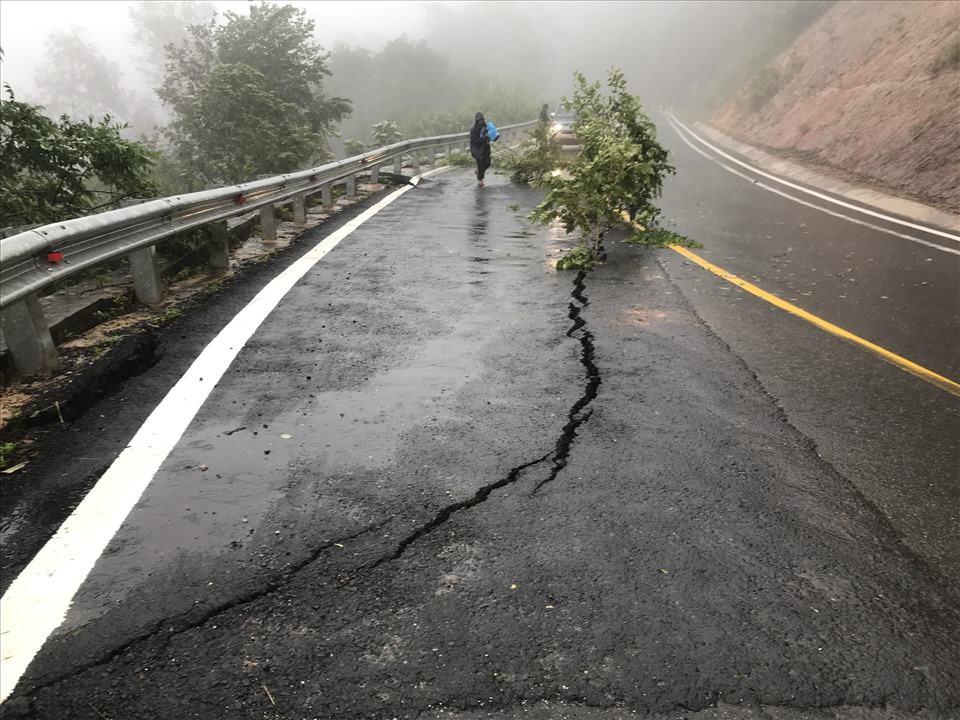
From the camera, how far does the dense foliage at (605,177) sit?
863 cm

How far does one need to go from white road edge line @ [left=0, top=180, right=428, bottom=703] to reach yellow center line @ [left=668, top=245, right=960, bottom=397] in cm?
469

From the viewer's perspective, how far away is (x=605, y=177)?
8.74 meters

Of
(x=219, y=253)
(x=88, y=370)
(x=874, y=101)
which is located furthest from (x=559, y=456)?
(x=874, y=101)

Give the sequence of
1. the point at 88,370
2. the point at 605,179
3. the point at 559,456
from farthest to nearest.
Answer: the point at 605,179
the point at 88,370
the point at 559,456

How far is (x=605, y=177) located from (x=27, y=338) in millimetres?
6623

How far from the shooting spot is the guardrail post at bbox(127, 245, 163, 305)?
18.5 ft

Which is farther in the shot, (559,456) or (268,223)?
(268,223)

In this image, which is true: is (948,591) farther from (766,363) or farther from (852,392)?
(766,363)

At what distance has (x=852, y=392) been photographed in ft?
14.9

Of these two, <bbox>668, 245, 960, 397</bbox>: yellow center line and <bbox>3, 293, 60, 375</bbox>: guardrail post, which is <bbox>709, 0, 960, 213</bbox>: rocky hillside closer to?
<bbox>668, 245, 960, 397</bbox>: yellow center line

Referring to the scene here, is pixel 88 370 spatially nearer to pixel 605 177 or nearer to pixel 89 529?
pixel 89 529

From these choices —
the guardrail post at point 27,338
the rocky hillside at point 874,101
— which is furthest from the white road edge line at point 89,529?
the rocky hillside at point 874,101

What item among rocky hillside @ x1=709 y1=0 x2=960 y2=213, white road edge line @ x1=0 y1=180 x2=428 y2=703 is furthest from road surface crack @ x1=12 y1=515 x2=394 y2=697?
rocky hillside @ x1=709 y1=0 x2=960 y2=213

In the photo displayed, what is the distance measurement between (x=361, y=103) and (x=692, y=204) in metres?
73.3
